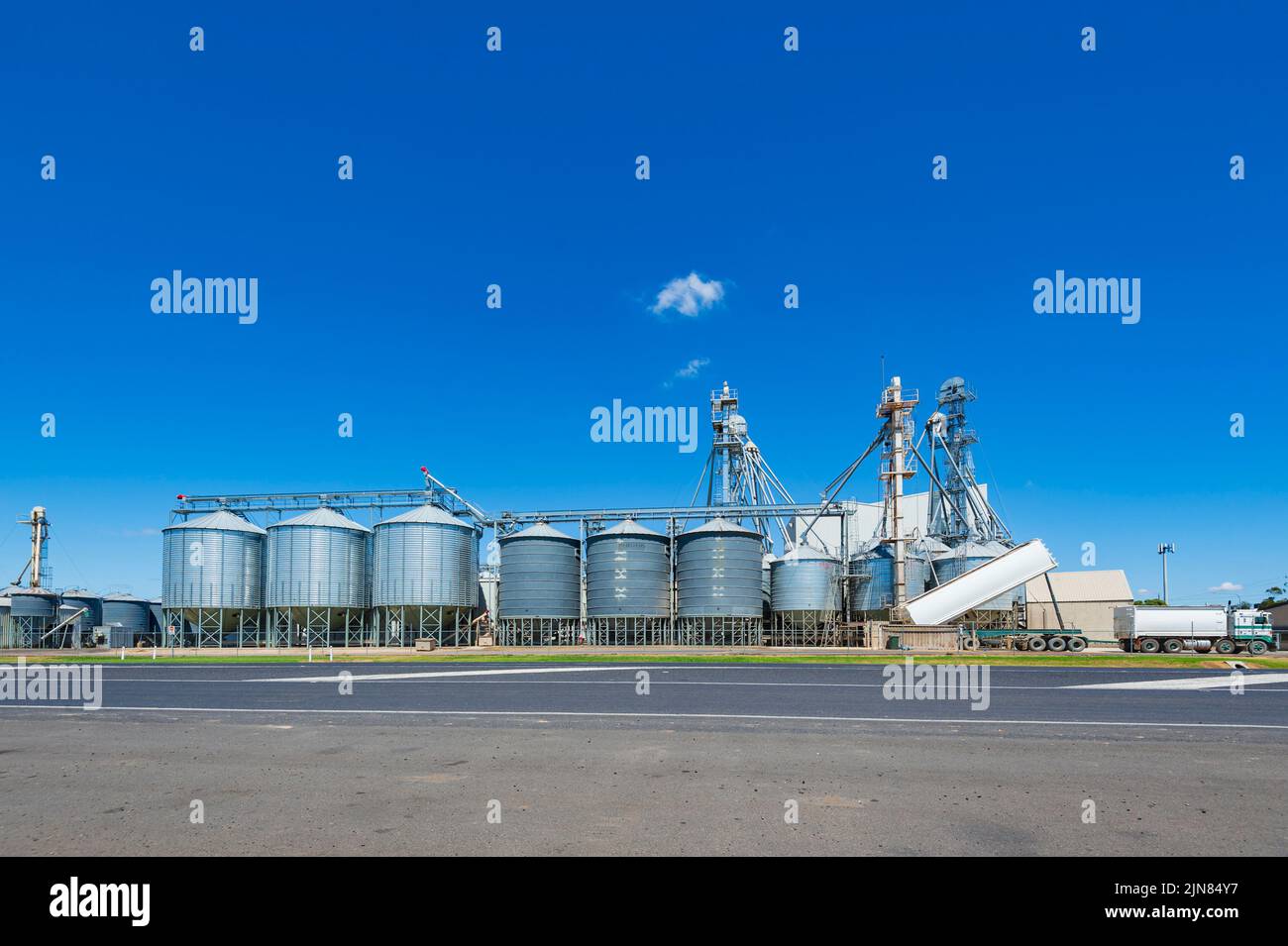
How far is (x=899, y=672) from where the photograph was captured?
2717cm

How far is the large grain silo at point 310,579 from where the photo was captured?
63.6 m

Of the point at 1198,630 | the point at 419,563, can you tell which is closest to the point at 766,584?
the point at 419,563

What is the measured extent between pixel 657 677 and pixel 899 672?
840 centimetres

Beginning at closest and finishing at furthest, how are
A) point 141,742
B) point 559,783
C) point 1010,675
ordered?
point 559,783
point 141,742
point 1010,675

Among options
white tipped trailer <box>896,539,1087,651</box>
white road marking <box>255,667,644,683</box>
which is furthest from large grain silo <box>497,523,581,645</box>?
white road marking <box>255,667,644,683</box>

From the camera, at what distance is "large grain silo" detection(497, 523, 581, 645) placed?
65.9 meters

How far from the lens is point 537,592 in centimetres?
6612

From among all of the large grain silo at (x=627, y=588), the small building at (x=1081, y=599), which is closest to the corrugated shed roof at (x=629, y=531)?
the large grain silo at (x=627, y=588)

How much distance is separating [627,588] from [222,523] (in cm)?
3435

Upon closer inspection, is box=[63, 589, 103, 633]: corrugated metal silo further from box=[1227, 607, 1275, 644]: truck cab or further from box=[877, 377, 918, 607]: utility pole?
box=[1227, 607, 1275, 644]: truck cab

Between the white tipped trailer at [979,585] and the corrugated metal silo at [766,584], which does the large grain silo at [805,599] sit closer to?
the corrugated metal silo at [766,584]

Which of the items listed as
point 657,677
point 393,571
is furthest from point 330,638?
point 657,677

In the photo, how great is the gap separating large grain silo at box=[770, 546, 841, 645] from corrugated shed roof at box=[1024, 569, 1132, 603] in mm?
18985
